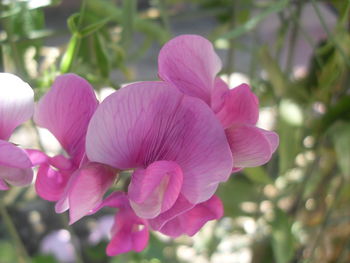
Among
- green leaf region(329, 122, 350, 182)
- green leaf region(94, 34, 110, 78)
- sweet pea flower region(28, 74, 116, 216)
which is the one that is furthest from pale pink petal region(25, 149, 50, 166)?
green leaf region(329, 122, 350, 182)

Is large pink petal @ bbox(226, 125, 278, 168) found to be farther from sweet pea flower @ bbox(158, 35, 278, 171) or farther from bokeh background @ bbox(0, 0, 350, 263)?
bokeh background @ bbox(0, 0, 350, 263)

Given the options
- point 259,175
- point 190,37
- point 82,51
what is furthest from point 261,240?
point 190,37

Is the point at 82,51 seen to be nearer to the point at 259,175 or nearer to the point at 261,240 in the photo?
the point at 259,175

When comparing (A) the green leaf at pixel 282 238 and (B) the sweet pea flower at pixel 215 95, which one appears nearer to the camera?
(B) the sweet pea flower at pixel 215 95

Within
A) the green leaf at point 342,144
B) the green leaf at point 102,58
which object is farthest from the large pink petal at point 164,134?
the green leaf at point 342,144

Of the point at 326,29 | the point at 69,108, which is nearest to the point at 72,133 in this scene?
the point at 69,108

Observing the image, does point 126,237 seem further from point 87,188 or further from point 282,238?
point 282,238

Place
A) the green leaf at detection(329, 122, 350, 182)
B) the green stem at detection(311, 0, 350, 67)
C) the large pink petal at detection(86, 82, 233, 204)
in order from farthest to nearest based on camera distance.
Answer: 1. the green leaf at detection(329, 122, 350, 182)
2. the green stem at detection(311, 0, 350, 67)
3. the large pink petal at detection(86, 82, 233, 204)

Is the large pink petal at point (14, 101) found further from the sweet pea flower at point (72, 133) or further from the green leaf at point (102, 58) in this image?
the green leaf at point (102, 58)
